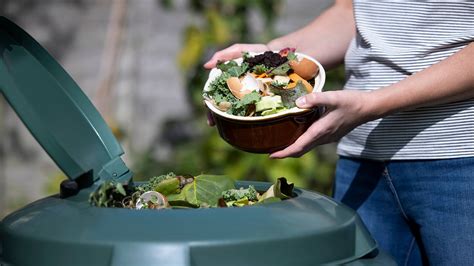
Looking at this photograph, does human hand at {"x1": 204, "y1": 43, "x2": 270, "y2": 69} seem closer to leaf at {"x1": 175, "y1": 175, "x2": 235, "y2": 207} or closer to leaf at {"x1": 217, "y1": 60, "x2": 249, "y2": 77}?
leaf at {"x1": 217, "y1": 60, "x2": 249, "y2": 77}

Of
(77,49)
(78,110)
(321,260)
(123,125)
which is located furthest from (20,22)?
(321,260)

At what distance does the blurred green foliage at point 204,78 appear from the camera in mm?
3557

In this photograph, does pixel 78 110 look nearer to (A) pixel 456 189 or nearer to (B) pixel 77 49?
(A) pixel 456 189

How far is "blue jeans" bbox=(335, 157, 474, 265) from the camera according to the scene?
6.00 ft

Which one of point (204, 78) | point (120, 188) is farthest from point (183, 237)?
point (204, 78)

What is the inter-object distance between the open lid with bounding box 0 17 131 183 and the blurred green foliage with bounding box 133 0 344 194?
1.80 meters

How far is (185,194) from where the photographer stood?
5.44 ft

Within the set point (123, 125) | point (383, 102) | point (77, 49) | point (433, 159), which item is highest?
point (383, 102)

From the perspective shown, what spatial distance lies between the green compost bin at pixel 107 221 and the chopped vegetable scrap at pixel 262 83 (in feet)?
0.59

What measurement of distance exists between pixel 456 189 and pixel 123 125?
2.49m

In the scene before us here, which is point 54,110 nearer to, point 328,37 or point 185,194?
point 185,194

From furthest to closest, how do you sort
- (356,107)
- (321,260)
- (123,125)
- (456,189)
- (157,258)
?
(123,125), (456,189), (356,107), (321,260), (157,258)

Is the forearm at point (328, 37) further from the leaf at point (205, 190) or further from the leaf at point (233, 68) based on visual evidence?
the leaf at point (205, 190)

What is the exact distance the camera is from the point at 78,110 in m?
1.74
